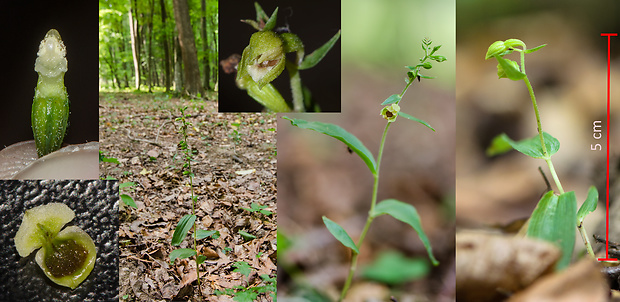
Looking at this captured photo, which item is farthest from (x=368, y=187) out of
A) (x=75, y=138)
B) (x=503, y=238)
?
(x=75, y=138)

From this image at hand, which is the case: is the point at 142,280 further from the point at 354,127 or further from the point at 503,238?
the point at 503,238

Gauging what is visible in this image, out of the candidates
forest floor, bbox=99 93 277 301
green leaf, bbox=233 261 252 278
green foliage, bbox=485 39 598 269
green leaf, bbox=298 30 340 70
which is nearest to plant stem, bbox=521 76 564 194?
green foliage, bbox=485 39 598 269

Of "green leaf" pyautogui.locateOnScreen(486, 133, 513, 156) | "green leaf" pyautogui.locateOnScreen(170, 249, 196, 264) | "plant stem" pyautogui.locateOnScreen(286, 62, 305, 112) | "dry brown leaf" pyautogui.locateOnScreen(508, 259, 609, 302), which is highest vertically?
"plant stem" pyautogui.locateOnScreen(286, 62, 305, 112)

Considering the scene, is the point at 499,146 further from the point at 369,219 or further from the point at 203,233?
the point at 203,233

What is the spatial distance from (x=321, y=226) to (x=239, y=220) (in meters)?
0.39

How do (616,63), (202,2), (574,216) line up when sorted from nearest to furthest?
1. (574,216)
2. (616,63)
3. (202,2)

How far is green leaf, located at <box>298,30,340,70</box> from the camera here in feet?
6.40

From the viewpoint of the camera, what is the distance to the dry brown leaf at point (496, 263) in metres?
1.55

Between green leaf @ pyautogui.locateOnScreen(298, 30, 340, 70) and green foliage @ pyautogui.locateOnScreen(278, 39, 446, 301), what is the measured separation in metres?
0.24

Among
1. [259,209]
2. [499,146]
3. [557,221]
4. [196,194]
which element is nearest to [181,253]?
[196,194]

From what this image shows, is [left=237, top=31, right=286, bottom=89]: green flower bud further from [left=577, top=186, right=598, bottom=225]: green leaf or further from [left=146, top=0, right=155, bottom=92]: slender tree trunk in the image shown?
[left=577, top=186, right=598, bottom=225]: green leaf

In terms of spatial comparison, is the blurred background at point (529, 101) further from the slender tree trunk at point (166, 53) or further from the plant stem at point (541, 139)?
the slender tree trunk at point (166, 53)

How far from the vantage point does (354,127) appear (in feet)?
6.30

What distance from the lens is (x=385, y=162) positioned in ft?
6.23
